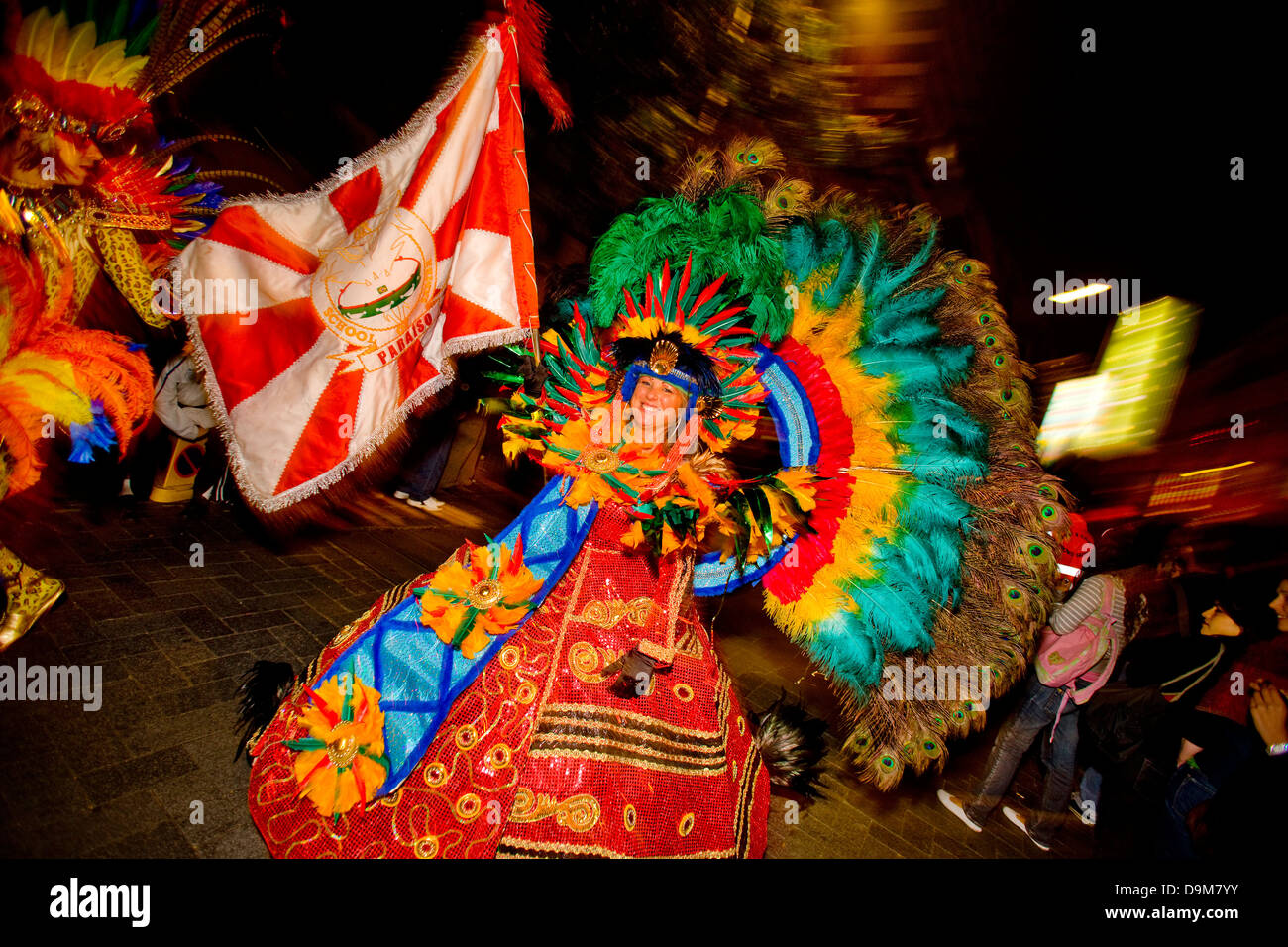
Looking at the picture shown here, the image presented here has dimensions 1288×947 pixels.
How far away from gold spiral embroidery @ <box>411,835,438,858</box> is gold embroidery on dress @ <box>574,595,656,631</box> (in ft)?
3.26

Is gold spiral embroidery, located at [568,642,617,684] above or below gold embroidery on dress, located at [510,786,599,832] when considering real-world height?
above

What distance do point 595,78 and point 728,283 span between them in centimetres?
228

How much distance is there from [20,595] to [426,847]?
2997mm

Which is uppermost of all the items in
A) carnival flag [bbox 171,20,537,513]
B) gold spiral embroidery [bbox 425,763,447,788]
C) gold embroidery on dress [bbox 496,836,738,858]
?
carnival flag [bbox 171,20,537,513]

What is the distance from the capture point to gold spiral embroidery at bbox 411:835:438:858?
87.7 inches

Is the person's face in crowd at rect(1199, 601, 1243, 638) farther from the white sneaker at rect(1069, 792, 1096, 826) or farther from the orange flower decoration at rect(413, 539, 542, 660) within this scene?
the orange flower decoration at rect(413, 539, 542, 660)

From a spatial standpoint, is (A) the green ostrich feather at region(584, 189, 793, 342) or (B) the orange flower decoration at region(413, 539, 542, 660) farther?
(A) the green ostrich feather at region(584, 189, 793, 342)

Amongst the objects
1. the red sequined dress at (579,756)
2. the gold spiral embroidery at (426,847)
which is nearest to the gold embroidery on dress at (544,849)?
the red sequined dress at (579,756)

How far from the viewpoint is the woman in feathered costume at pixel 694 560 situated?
233cm

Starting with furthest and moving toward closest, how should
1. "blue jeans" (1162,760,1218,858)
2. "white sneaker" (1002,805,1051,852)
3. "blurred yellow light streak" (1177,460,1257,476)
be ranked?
"blurred yellow light streak" (1177,460,1257,476) < "white sneaker" (1002,805,1051,852) < "blue jeans" (1162,760,1218,858)

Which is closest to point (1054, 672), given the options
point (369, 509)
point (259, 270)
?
point (259, 270)

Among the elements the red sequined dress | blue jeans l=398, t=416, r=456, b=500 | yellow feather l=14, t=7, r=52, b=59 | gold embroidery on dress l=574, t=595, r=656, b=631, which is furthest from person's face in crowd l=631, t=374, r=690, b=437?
blue jeans l=398, t=416, r=456, b=500

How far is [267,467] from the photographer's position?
193 centimetres

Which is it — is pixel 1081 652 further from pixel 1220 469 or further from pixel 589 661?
pixel 1220 469
